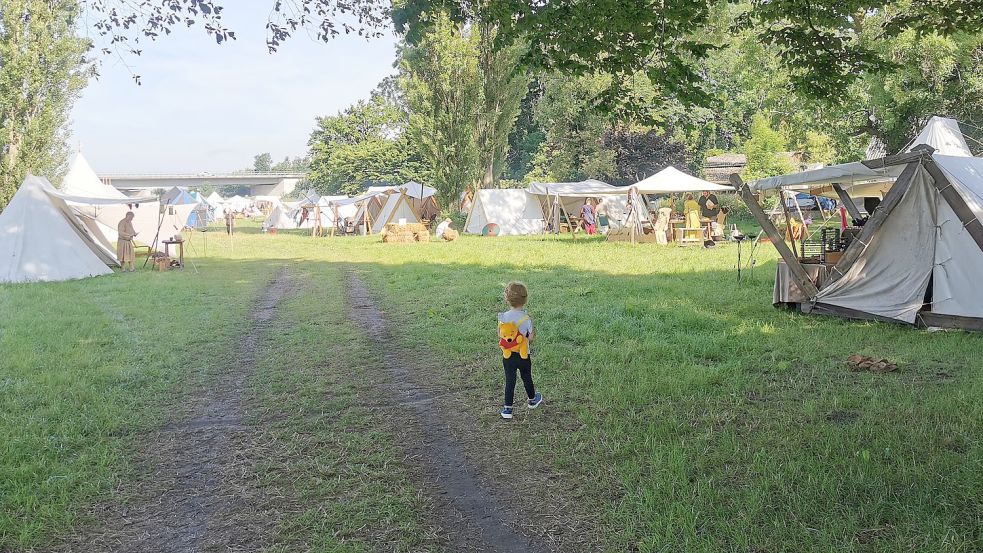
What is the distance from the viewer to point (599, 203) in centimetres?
3328

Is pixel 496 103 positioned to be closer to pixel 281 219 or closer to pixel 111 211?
pixel 111 211

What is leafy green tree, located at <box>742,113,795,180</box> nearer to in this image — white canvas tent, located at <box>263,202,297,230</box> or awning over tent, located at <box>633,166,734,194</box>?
awning over tent, located at <box>633,166,734,194</box>

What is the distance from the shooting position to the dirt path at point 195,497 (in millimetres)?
3660

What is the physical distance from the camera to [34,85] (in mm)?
25328

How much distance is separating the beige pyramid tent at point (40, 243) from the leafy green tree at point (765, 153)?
29.5 metres

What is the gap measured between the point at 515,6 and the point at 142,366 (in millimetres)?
5201

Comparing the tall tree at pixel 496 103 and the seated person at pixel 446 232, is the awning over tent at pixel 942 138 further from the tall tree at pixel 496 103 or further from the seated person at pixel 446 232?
the tall tree at pixel 496 103

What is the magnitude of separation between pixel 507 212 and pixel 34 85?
18.7 meters

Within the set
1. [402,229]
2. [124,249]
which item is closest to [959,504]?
[124,249]

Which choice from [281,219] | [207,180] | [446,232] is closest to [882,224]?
[446,232]

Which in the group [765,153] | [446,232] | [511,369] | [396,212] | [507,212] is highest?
[765,153]

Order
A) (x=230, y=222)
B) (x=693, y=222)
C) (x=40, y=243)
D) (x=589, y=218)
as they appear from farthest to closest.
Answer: (x=230, y=222), (x=589, y=218), (x=693, y=222), (x=40, y=243)

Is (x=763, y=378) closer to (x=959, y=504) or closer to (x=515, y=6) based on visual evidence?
(x=959, y=504)

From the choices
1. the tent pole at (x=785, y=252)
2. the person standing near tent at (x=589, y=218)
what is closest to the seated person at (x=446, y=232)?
the person standing near tent at (x=589, y=218)
